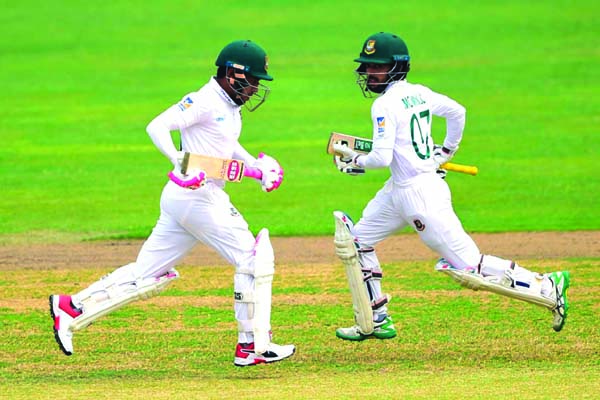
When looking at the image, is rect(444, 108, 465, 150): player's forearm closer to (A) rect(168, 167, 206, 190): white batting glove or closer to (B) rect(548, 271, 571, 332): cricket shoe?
(B) rect(548, 271, 571, 332): cricket shoe

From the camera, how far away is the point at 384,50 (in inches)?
359

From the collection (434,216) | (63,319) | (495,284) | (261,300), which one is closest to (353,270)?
(434,216)

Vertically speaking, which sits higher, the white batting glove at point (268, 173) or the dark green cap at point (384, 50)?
the dark green cap at point (384, 50)

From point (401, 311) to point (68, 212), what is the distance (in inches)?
282

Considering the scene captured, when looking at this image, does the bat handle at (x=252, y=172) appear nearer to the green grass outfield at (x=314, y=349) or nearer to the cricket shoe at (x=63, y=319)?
the green grass outfield at (x=314, y=349)

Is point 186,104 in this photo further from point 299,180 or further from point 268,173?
point 299,180

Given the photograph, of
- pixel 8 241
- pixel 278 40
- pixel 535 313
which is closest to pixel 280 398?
pixel 535 313

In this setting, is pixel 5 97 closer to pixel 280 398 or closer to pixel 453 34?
pixel 453 34

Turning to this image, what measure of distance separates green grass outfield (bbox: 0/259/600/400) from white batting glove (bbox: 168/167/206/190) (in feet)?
4.32

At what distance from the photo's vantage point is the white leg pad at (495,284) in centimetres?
894

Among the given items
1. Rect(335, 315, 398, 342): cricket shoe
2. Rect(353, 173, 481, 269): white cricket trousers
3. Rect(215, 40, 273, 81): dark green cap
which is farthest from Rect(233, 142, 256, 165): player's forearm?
Rect(335, 315, 398, 342): cricket shoe

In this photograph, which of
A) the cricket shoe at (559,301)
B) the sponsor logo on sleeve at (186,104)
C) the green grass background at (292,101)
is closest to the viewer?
the sponsor logo on sleeve at (186,104)

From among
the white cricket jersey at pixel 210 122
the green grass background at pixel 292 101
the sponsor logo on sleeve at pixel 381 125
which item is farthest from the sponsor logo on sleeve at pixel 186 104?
the green grass background at pixel 292 101

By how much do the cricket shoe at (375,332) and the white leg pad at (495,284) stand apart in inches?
28.8
